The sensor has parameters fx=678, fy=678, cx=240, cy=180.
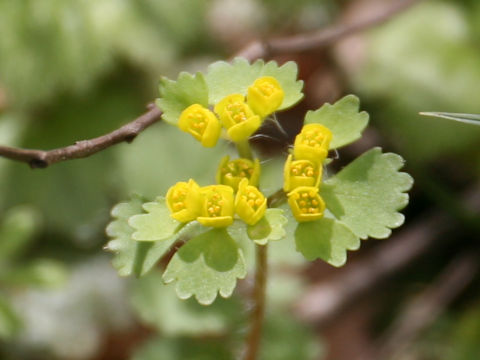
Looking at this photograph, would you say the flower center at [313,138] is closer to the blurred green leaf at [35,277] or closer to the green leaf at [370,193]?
the green leaf at [370,193]

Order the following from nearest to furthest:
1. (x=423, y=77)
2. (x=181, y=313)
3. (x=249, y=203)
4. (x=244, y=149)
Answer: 1. (x=249, y=203)
2. (x=244, y=149)
3. (x=181, y=313)
4. (x=423, y=77)

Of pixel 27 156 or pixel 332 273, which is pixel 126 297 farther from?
pixel 27 156

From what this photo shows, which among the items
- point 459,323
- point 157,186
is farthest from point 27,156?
point 459,323

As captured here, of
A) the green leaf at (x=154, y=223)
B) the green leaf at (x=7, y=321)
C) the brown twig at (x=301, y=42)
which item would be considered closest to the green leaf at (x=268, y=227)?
the green leaf at (x=154, y=223)

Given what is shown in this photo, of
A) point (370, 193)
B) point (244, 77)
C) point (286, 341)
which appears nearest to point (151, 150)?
point (286, 341)

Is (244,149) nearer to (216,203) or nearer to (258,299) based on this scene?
(216,203)

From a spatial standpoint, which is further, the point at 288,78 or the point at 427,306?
the point at 427,306
